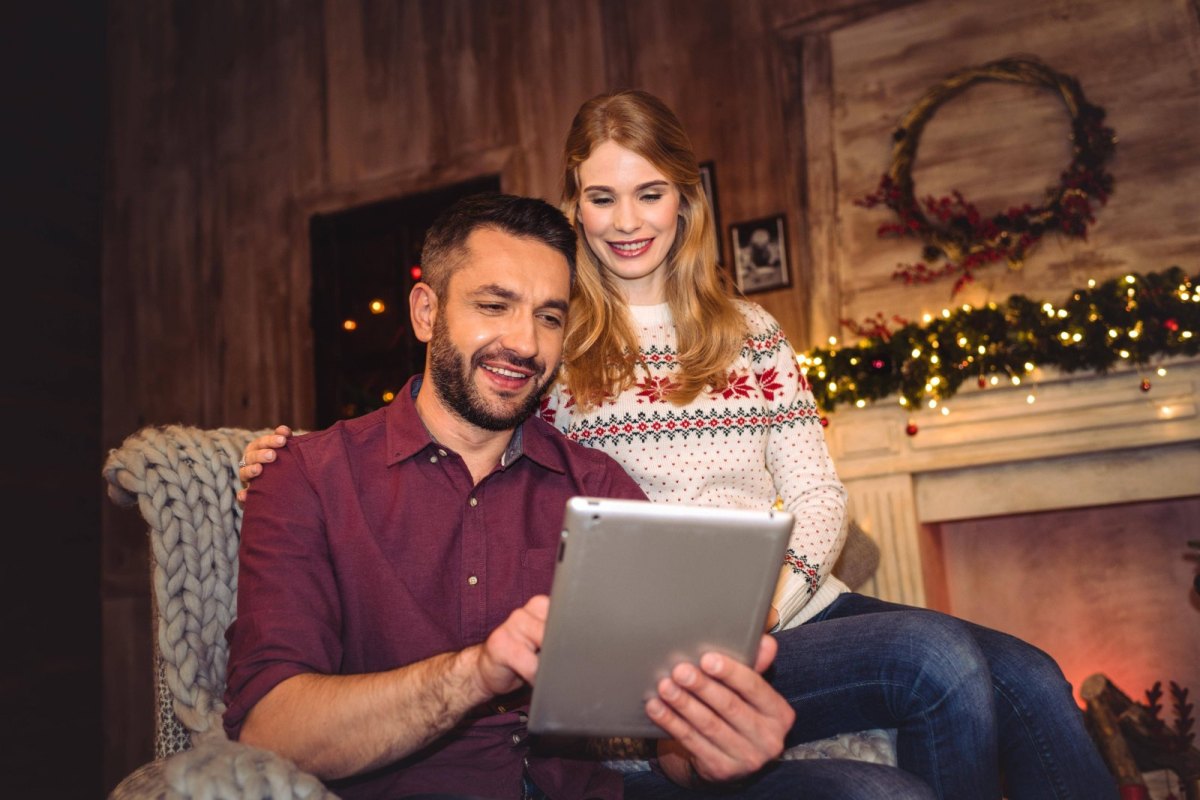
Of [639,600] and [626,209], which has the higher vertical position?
[626,209]

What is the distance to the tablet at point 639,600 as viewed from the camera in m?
0.97

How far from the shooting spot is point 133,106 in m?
5.84

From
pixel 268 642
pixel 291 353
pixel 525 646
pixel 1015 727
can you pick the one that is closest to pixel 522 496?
pixel 268 642

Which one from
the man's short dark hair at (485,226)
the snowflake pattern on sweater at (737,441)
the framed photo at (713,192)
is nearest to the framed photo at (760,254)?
the framed photo at (713,192)

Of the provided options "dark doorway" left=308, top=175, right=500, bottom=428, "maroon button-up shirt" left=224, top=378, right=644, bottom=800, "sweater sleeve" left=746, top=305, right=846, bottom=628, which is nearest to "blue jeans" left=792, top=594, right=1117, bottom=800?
"sweater sleeve" left=746, top=305, right=846, bottom=628

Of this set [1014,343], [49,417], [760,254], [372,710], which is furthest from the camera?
[49,417]

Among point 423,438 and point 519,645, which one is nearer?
point 519,645

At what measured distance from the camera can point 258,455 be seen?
151 centimetres

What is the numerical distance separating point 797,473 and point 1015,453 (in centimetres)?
213

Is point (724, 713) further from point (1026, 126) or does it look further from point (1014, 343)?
point (1026, 126)

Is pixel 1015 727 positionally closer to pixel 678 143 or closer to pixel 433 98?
pixel 678 143

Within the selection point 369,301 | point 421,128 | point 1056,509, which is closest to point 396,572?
point 1056,509

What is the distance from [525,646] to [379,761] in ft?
0.89

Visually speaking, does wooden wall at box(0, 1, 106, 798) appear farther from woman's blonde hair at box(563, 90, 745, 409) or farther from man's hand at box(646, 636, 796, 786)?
man's hand at box(646, 636, 796, 786)
